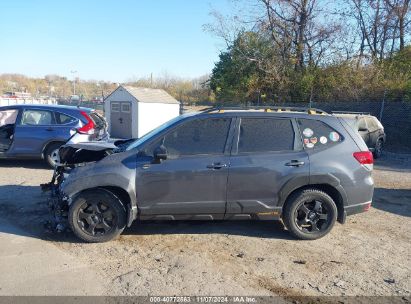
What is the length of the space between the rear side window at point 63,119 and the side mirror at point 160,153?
5697 millimetres

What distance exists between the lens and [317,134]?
17.1 ft

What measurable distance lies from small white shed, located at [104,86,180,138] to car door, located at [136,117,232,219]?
15.3 m

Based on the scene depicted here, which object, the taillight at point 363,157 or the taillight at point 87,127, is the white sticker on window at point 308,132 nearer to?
the taillight at point 363,157

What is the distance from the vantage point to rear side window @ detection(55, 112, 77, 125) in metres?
9.75

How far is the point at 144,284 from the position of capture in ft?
12.7

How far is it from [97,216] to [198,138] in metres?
1.66

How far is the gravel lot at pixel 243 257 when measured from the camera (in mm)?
3855

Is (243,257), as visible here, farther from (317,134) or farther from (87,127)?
(87,127)

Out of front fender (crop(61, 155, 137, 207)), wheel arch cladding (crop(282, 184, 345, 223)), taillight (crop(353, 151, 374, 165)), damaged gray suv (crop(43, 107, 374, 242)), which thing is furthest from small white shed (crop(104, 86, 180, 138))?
taillight (crop(353, 151, 374, 165))

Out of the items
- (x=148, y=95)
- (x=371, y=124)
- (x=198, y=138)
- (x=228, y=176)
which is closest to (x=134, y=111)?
(x=148, y=95)

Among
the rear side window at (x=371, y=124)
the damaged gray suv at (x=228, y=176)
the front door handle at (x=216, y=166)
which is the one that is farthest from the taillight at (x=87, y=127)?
the rear side window at (x=371, y=124)

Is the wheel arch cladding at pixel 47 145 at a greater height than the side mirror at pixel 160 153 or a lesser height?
lesser

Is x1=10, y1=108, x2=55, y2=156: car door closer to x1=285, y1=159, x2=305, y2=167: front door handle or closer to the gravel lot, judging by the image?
the gravel lot

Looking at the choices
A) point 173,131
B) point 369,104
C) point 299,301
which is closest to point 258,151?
point 173,131
